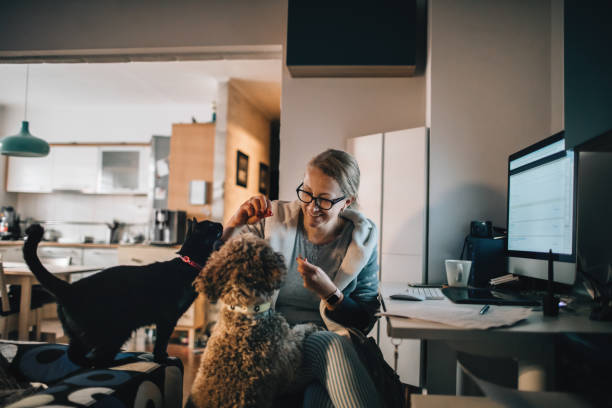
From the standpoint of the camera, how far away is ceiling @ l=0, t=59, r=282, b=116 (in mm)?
4168

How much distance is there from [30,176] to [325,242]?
5.82 m

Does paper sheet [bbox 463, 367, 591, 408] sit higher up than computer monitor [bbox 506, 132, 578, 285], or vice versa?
computer monitor [bbox 506, 132, 578, 285]

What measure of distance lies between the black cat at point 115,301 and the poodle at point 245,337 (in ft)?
1.01

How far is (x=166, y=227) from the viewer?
4340 millimetres

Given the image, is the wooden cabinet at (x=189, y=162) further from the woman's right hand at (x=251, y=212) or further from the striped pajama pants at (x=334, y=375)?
the striped pajama pants at (x=334, y=375)

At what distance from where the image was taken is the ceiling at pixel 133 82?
417 cm

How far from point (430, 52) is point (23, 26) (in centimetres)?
319

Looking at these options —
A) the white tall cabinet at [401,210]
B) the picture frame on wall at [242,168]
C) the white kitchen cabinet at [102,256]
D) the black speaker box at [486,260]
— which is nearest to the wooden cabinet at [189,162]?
the picture frame on wall at [242,168]

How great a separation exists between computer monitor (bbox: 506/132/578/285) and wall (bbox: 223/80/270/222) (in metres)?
3.36

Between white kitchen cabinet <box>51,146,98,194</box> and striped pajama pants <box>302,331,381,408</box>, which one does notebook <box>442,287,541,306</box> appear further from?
white kitchen cabinet <box>51,146,98,194</box>

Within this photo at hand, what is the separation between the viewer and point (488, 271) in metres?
1.84

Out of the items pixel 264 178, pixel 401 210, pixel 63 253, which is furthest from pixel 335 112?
pixel 63 253

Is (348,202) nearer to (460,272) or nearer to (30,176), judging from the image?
(460,272)

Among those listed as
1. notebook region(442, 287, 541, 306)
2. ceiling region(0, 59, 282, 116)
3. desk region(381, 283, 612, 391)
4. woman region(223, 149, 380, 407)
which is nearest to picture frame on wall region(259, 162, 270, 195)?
ceiling region(0, 59, 282, 116)
